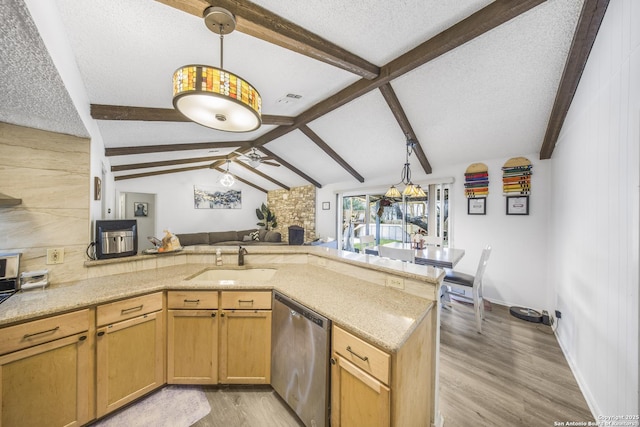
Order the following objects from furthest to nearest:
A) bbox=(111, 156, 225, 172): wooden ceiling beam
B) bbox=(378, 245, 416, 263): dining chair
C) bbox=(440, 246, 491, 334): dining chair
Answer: bbox=(111, 156, 225, 172): wooden ceiling beam
bbox=(378, 245, 416, 263): dining chair
bbox=(440, 246, 491, 334): dining chair

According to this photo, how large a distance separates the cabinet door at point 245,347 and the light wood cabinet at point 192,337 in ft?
0.24

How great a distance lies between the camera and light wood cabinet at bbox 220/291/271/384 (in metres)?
1.61

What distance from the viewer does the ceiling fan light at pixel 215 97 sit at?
0.96 meters

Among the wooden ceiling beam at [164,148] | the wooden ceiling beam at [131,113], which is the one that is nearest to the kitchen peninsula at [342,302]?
the wooden ceiling beam at [131,113]

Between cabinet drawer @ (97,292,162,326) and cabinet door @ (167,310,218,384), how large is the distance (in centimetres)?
13

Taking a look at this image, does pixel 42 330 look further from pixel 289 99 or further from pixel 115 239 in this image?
pixel 289 99

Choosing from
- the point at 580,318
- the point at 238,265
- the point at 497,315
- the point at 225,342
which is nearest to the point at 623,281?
the point at 580,318

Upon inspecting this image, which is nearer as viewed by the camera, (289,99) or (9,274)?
(9,274)

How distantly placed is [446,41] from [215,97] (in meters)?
1.93

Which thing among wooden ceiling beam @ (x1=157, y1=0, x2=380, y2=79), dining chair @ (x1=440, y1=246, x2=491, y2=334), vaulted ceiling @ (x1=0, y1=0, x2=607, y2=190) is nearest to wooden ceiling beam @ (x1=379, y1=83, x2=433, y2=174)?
vaulted ceiling @ (x1=0, y1=0, x2=607, y2=190)

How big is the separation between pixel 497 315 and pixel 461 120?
2691mm

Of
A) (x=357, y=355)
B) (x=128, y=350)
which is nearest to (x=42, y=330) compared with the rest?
(x=128, y=350)

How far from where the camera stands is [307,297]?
1.40 metres

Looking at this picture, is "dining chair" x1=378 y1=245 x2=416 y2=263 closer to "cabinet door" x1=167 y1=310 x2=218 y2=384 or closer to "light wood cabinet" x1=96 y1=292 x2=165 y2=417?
"cabinet door" x1=167 y1=310 x2=218 y2=384
